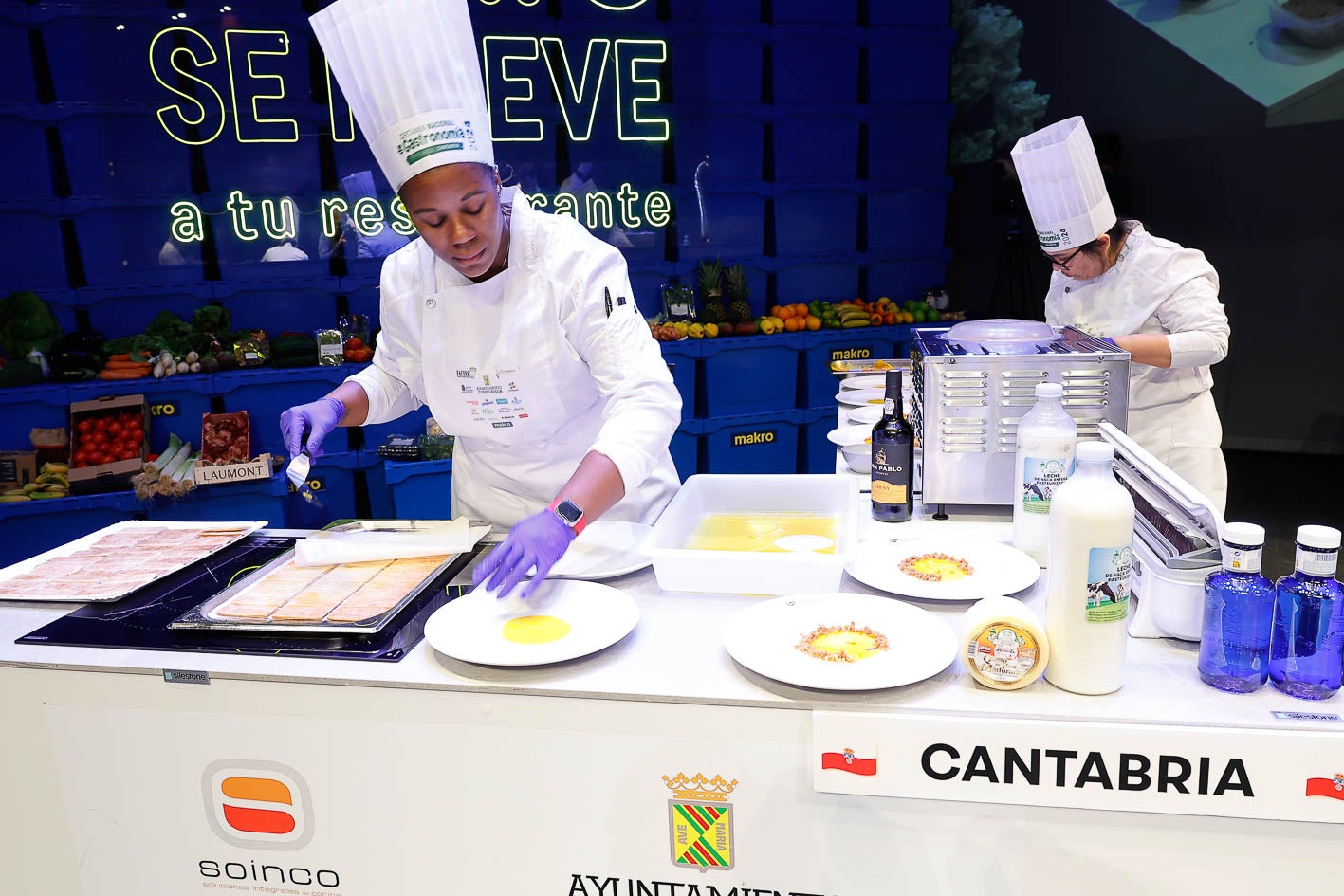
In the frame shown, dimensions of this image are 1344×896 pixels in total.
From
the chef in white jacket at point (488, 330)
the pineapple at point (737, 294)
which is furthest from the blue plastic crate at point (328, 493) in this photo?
the chef in white jacket at point (488, 330)

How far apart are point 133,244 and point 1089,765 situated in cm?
482

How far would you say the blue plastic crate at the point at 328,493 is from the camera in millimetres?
4602

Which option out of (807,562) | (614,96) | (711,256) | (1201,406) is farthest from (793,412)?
(807,562)

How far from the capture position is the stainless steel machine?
1.98m

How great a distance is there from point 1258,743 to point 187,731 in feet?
5.25

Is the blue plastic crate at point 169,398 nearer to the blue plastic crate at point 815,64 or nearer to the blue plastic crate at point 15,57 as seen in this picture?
the blue plastic crate at point 15,57

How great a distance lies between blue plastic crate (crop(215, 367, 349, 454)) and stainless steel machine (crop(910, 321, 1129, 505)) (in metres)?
3.34

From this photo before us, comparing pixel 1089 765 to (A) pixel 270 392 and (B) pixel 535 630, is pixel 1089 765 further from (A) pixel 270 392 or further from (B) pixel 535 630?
(A) pixel 270 392

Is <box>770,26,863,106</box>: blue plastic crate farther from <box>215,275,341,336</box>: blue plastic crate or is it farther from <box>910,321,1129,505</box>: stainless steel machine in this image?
<box>910,321,1129,505</box>: stainless steel machine

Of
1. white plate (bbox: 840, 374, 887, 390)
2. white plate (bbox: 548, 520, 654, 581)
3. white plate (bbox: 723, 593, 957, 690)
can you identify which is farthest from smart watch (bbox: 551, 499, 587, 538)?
white plate (bbox: 840, 374, 887, 390)

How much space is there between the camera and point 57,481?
13.8 ft

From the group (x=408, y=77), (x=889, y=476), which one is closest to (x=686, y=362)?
(x=889, y=476)

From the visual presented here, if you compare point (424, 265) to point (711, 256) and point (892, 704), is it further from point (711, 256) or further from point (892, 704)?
point (711, 256)

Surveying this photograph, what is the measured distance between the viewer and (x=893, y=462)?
1998mm
